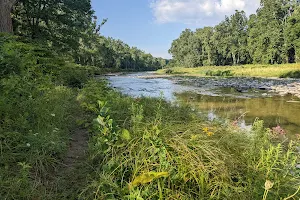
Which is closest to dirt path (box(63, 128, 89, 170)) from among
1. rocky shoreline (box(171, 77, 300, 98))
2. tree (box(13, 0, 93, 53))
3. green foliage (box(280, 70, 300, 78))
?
tree (box(13, 0, 93, 53))

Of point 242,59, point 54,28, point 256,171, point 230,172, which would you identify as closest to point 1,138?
point 230,172

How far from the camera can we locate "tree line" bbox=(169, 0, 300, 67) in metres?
52.8

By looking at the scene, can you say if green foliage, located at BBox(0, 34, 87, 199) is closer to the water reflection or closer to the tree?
the water reflection

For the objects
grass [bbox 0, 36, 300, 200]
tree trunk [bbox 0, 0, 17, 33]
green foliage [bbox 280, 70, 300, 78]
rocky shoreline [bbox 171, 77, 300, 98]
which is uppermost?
tree trunk [bbox 0, 0, 17, 33]

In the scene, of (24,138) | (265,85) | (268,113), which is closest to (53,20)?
(268,113)

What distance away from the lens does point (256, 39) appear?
6222cm

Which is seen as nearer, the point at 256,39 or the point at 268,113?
the point at 268,113

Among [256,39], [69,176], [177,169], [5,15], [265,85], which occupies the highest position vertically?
[256,39]

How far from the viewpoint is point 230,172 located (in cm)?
235

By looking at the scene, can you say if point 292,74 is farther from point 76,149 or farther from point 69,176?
point 69,176

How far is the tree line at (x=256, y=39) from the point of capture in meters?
52.8

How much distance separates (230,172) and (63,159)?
189cm

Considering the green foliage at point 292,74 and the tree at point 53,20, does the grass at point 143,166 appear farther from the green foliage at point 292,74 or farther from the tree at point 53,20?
the green foliage at point 292,74

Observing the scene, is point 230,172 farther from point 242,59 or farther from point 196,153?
point 242,59
